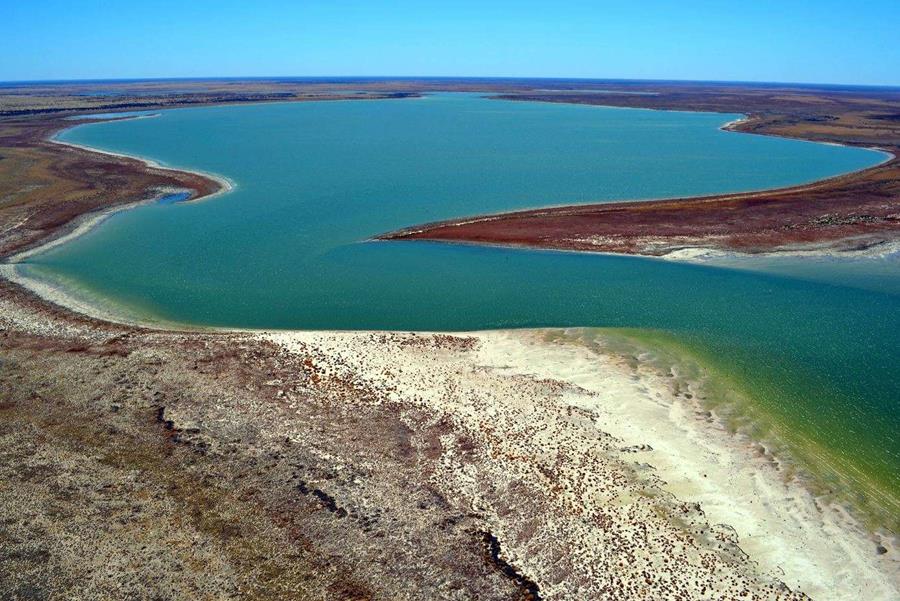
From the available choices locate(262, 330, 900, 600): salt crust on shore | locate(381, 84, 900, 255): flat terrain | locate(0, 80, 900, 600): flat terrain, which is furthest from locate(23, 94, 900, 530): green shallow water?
locate(0, 80, 900, 600): flat terrain

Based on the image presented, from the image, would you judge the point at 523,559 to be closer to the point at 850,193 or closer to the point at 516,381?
the point at 516,381

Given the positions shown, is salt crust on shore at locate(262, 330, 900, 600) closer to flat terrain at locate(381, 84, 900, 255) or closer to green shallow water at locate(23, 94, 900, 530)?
green shallow water at locate(23, 94, 900, 530)

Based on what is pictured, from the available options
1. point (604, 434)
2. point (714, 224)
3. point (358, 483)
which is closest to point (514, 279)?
point (604, 434)

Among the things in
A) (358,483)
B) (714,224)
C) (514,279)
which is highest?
(714,224)

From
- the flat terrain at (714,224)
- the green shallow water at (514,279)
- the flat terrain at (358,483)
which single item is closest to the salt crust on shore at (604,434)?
the flat terrain at (358,483)

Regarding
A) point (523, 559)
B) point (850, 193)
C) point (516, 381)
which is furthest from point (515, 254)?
point (850, 193)

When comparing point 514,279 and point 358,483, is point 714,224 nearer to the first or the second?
point 514,279
